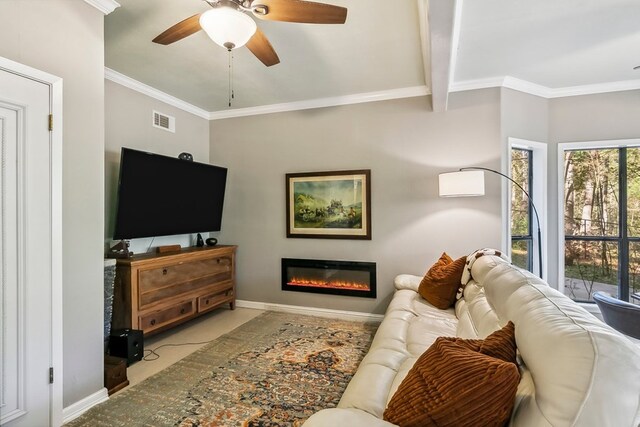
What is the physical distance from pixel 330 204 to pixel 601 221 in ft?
10.3

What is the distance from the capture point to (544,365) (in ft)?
3.06

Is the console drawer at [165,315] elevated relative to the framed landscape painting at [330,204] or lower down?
lower down

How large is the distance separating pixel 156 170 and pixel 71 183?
46.6 inches

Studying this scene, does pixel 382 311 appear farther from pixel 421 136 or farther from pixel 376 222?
pixel 421 136

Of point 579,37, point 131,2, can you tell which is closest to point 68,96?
point 131,2

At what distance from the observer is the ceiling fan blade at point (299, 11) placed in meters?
1.66

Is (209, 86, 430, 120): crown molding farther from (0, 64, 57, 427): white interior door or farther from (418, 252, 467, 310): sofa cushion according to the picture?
(0, 64, 57, 427): white interior door

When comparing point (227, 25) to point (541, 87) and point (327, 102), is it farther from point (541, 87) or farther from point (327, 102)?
point (541, 87)

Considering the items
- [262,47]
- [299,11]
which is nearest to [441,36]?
[299,11]

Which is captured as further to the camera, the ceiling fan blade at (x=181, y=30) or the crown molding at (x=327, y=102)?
the crown molding at (x=327, y=102)

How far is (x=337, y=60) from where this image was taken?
2906 mm

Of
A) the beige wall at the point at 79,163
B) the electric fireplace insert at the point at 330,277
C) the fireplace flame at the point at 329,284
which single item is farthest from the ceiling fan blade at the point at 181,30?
the fireplace flame at the point at 329,284

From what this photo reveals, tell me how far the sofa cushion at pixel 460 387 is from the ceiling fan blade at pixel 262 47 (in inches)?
80.3

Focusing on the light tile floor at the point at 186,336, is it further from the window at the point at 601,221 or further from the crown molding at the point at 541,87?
the window at the point at 601,221
